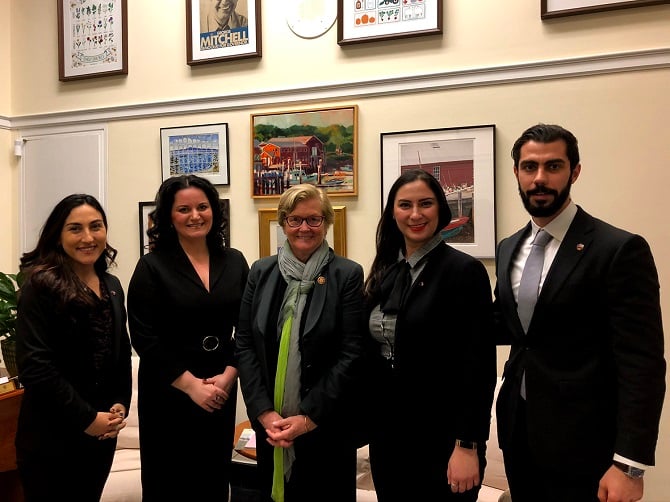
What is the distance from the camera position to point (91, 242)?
1901mm

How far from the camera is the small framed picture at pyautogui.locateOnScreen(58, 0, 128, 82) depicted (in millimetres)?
3467

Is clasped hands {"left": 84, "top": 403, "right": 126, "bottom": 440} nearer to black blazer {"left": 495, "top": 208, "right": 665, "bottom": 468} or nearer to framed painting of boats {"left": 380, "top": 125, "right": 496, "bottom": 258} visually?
black blazer {"left": 495, "top": 208, "right": 665, "bottom": 468}

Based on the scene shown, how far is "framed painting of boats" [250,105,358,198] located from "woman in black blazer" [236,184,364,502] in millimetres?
1205

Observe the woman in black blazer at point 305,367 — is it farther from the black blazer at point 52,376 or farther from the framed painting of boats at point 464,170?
the framed painting of boats at point 464,170

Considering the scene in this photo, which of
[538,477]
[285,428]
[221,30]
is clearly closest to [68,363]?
[285,428]

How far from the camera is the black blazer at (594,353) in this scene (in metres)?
1.33

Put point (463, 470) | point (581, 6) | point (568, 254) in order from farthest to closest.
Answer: point (581, 6) → point (463, 470) → point (568, 254)

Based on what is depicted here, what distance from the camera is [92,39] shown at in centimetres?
353

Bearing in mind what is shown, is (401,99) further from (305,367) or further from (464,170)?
(305,367)

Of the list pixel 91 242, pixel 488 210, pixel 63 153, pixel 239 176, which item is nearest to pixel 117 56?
pixel 63 153

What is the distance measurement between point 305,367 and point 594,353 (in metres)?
0.86

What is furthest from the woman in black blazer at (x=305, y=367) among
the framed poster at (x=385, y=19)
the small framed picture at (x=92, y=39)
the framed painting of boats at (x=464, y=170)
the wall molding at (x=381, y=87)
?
the small framed picture at (x=92, y=39)

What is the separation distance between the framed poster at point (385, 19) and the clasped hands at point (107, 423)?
2.18 m

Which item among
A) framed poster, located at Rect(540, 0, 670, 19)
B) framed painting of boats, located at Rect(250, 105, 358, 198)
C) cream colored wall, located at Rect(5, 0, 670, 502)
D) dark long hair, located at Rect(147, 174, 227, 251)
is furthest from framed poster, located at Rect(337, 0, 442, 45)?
dark long hair, located at Rect(147, 174, 227, 251)
